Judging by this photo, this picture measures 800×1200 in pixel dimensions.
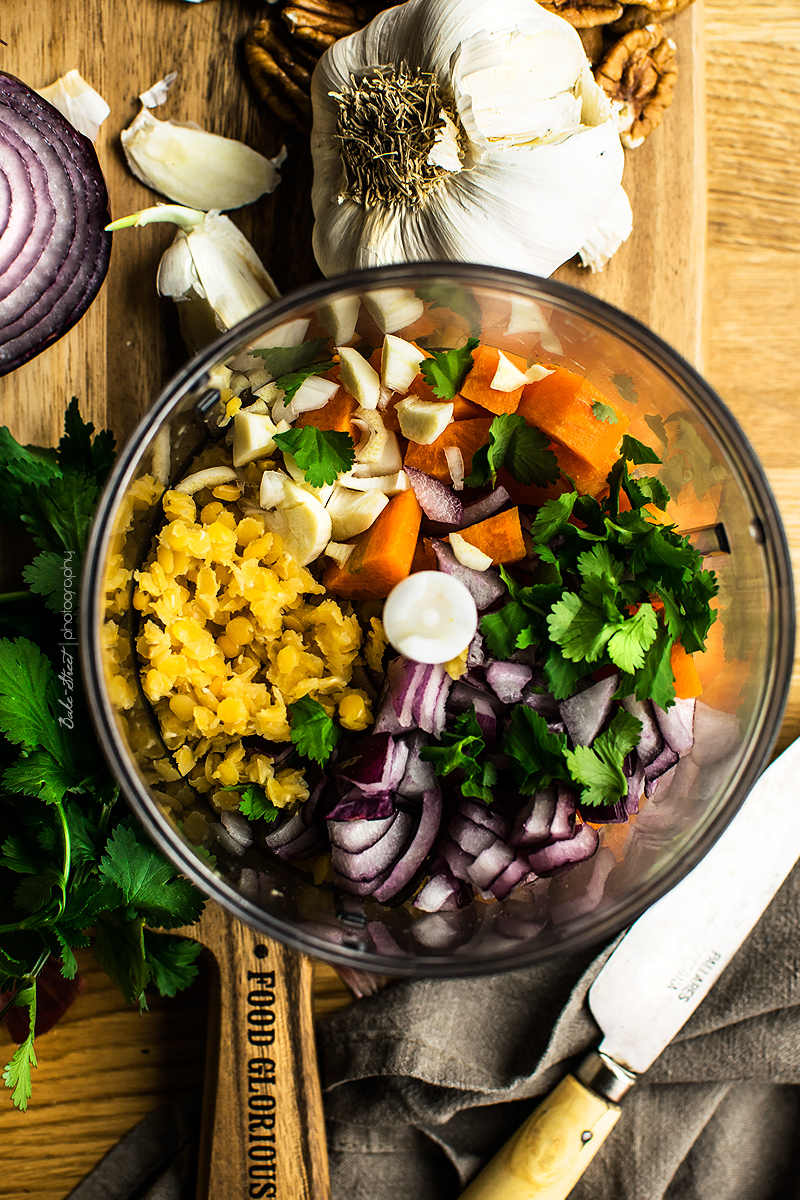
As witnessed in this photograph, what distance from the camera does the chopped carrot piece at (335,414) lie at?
863 millimetres

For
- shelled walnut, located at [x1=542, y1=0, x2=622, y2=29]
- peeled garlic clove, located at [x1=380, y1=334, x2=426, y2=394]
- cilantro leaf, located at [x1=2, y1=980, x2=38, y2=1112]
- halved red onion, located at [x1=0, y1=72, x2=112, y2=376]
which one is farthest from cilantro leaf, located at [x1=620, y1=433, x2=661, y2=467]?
cilantro leaf, located at [x1=2, y1=980, x2=38, y2=1112]

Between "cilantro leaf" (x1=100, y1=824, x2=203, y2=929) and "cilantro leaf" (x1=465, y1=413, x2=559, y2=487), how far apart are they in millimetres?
533

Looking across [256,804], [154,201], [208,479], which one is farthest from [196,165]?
[256,804]

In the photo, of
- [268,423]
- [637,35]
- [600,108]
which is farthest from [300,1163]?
[637,35]

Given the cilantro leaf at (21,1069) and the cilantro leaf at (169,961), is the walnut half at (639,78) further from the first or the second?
the cilantro leaf at (21,1069)

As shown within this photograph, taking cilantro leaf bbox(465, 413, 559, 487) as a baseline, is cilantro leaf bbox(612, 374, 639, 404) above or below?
above

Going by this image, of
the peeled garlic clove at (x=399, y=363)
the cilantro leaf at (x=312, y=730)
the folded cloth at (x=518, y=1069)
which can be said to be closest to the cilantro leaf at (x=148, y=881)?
the cilantro leaf at (x=312, y=730)

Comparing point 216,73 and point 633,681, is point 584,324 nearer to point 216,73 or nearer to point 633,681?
point 633,681

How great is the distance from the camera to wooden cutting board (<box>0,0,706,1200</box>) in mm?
1082

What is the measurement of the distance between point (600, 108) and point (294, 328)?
442mm

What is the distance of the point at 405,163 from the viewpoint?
3.10 feet

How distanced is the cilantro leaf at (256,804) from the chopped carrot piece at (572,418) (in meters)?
0.45

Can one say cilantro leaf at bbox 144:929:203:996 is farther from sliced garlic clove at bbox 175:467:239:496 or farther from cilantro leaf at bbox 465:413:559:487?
cilantro leaf at bbox 465:413:559:487

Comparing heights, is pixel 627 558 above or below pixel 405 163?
below
